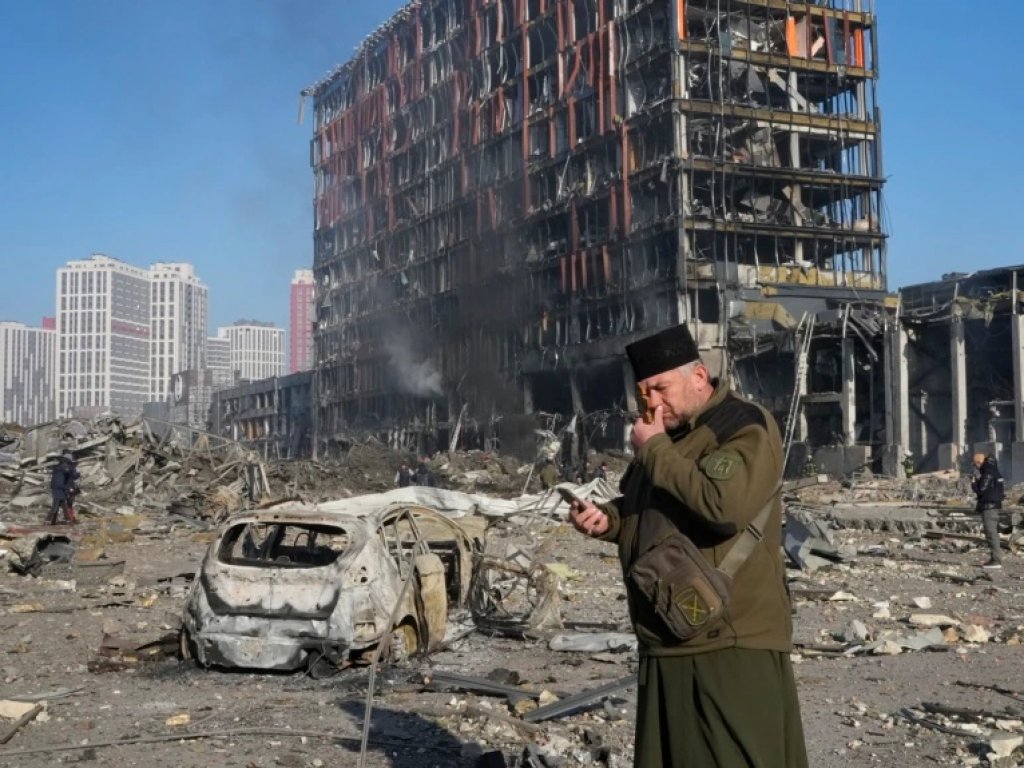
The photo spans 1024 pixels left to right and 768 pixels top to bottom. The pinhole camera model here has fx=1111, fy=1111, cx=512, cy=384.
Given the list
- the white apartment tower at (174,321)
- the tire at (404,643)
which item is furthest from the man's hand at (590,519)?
the white apartment tower at (174,321)

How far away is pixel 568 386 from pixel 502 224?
11385 millimetres

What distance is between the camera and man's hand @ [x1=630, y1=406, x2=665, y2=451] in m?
3.42

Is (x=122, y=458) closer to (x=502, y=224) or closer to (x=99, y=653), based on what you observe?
(x=99, y=653)

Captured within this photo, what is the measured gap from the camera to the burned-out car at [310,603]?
8.06 metres

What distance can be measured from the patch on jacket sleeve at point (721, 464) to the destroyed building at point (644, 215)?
3617cm

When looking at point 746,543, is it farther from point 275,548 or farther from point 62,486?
point 62,486

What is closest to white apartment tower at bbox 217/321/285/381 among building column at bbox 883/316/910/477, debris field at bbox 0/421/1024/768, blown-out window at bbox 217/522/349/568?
building column at bbox 883/316/910/477

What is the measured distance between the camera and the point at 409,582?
28.0 feet

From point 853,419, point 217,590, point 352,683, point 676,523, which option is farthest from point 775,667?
point 853,419

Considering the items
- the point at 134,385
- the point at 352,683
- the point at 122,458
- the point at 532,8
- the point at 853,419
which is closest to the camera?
the point at 352,683

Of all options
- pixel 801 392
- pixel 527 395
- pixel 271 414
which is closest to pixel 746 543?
pixel 801 392

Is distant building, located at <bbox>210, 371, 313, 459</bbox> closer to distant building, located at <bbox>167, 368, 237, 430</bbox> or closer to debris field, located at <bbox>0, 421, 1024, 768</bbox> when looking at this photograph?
distant building, located at <bbox>167, 368, 237, 430</bbox>

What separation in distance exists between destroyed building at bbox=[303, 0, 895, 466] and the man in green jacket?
1415 inches

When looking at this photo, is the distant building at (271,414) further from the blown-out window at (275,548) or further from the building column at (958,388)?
the blown-out window at (275,548)
